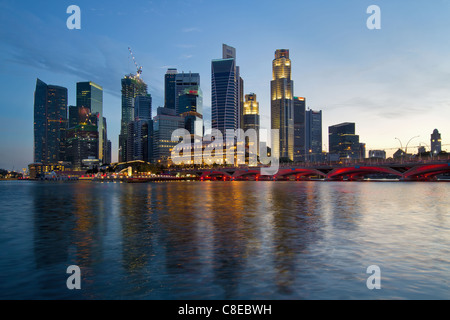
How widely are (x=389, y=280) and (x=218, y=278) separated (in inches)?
213

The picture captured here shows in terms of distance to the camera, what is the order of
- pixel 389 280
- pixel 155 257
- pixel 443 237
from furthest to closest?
pixel 443 237, pixel 155 257, pixel 389 280

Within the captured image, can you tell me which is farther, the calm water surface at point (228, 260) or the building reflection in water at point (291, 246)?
the building reflection in water at point (291, 246)

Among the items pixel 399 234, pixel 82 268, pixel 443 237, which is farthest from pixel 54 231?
pixel 443 237

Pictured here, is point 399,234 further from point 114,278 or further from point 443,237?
point 114,278

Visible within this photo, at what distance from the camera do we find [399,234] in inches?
726

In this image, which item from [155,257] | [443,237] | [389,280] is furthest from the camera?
[443,237]

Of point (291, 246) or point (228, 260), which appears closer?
point (228, 260)

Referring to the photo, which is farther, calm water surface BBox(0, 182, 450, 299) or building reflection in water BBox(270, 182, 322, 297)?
building reflection in water BBox(270, 182, 322, 297)
